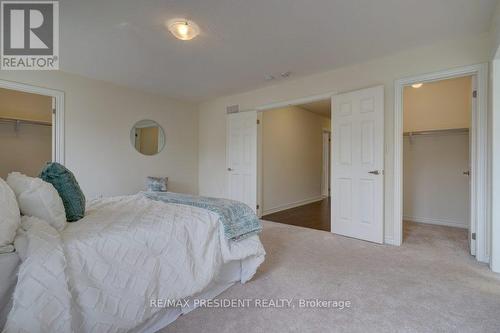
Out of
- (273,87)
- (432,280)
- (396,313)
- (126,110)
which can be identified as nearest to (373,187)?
(432,280)

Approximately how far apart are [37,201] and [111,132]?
10.2 feet

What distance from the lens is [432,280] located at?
217 cm

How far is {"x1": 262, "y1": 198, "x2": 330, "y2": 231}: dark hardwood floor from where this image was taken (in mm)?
4215

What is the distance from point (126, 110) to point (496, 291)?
517cm

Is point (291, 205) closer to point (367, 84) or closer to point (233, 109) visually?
point (233, 109)

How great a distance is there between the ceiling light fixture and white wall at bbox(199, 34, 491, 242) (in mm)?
2041

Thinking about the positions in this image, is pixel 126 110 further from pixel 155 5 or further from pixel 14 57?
pixel 155 5

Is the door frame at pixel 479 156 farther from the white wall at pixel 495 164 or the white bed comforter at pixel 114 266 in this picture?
the white bed comforter at pixel 114 266

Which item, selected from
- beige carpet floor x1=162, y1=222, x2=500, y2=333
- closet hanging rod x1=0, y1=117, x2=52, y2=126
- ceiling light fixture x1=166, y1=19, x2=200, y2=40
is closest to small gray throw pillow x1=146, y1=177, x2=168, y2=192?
closet hanging rod x1=0, y1=117, x2=52, y2=126

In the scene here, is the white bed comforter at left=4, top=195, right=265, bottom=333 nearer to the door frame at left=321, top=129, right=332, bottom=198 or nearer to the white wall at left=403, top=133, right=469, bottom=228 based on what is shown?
the white wall at left=403, top=133, right=469, bottom=228

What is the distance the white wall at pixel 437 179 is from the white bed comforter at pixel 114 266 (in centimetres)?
389

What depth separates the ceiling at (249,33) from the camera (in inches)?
84.7

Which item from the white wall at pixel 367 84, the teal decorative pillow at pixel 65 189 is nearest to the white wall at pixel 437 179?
the white wall at pixel 367 84

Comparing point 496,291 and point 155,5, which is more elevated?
point 155,5
